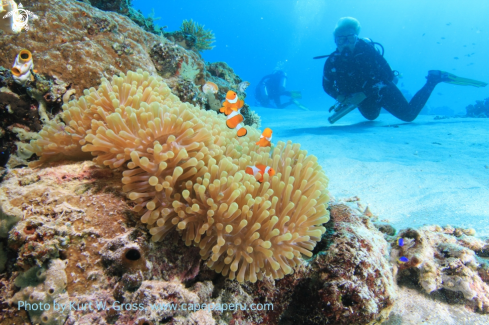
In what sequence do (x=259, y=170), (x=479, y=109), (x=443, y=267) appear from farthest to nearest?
(x=479, y=109) < (x=443, y=267) < (x=259, y=170)

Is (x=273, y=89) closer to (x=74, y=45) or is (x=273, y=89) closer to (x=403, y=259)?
(x=74, y=45)

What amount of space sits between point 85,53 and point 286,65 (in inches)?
4673

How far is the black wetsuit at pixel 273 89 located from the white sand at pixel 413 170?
1475cm

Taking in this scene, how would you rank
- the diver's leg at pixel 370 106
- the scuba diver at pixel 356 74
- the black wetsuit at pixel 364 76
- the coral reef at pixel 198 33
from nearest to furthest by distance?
the coral reef at pixel 198 33
the scuba diver at pixel 356 74
the black wetsuit at pixel 364 76
the diver's leg at pixel 370 106

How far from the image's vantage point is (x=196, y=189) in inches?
55.8

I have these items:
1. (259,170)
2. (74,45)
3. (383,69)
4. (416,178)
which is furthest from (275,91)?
(259,170)

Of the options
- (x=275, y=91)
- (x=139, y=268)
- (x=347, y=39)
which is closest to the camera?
(x=139, y=268)

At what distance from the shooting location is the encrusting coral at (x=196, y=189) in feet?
4.59

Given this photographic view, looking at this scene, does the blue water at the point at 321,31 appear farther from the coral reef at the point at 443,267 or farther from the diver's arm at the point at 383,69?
the coral reef at the point at 443,267

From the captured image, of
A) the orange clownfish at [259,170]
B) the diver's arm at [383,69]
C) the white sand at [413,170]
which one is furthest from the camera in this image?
the diver's arm at [383,69]

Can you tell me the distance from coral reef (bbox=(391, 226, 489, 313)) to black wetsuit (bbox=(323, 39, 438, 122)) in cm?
788

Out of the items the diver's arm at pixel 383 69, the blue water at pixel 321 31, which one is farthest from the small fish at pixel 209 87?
the blue water at pixel 321 31

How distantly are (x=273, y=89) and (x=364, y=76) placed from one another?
1477cm

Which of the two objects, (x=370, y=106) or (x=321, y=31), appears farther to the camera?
(x=321, y=31)
